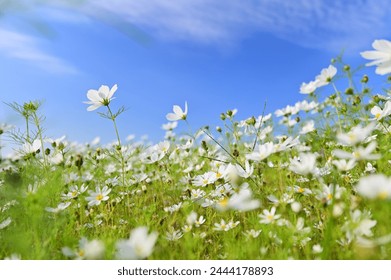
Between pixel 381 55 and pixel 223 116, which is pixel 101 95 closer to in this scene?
pixel 223 116

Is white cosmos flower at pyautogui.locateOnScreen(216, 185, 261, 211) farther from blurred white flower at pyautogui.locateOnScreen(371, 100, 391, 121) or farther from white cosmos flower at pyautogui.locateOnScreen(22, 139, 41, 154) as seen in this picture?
white cosmos flower at pyautogui.locateOnScreen(22, 139, 41, 154)

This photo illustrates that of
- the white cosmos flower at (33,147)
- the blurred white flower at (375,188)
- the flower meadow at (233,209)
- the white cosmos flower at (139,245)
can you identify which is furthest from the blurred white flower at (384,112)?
the white cosmos flower at (33,147)

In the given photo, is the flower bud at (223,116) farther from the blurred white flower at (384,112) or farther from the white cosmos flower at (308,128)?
the blurred white flower at (384,112)

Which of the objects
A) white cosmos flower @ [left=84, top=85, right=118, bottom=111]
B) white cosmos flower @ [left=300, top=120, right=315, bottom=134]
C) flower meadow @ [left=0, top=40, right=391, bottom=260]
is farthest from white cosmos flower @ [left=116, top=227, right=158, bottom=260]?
white cosmos flower @ [left=300, top=120, right=315, bottom=134]

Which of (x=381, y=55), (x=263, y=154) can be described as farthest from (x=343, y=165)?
(x=381, y=55)

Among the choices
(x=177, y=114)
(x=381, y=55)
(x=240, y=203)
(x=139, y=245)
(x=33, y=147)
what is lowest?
(x=139, y=245)
